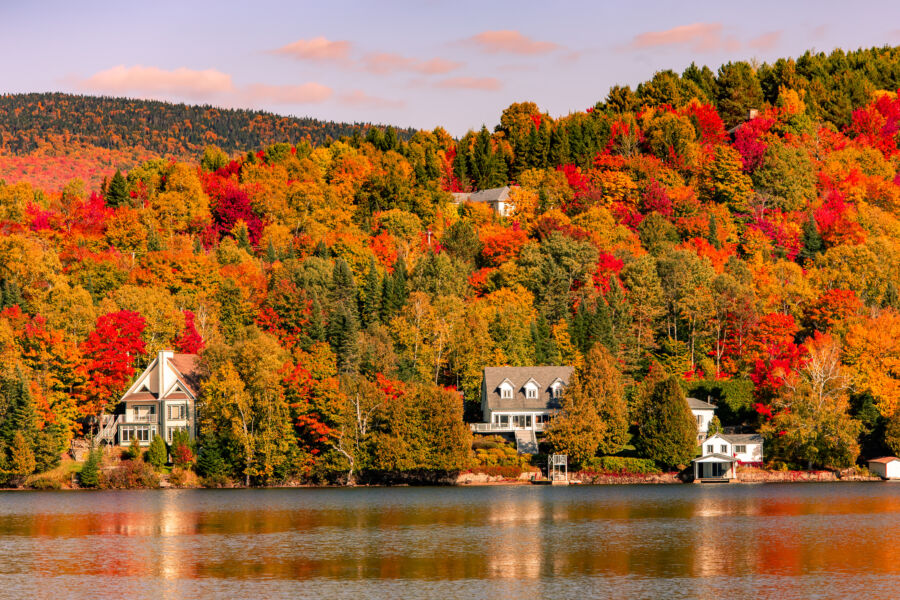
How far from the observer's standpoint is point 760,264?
14112 centimetres

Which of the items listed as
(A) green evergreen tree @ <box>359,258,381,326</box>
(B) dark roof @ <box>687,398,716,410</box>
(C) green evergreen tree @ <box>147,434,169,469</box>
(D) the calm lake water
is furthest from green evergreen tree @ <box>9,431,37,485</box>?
(B) dark roof @ <box>687,398,716,410</box>

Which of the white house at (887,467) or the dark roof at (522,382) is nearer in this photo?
the white house at (887,467)

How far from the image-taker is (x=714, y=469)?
100812mm

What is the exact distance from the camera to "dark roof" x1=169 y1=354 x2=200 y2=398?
10872 centimetres

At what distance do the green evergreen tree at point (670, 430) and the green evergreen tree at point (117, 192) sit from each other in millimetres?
93584

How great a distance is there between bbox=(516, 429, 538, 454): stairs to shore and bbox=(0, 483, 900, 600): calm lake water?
1684 cm

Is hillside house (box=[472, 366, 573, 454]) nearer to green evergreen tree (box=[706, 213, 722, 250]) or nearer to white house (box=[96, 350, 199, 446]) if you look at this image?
white house (box=[96, 350, 199, 446])

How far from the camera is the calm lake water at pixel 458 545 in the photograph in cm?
4747

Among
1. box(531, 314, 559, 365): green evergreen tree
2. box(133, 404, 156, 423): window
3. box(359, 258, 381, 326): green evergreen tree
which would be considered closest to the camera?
box(133, 404, 156, 423): window

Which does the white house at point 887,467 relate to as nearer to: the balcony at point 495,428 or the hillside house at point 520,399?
the hillside house at point 520,399

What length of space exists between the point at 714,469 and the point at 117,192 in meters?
100

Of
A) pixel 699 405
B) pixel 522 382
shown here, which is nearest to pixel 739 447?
pixel 699 405

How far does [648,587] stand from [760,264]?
330 feet

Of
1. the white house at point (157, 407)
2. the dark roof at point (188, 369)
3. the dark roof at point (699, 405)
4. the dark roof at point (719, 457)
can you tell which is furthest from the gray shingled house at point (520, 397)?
the white house at point (157, 407)
